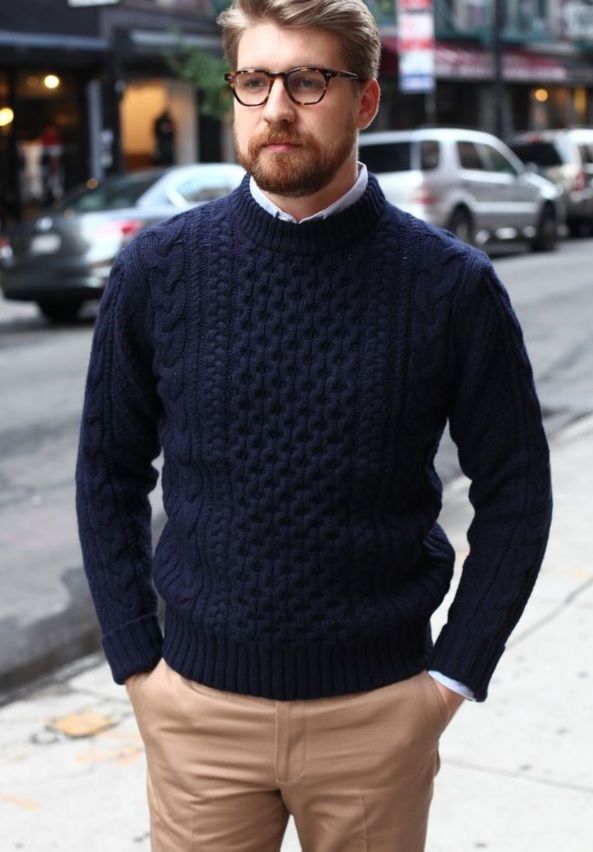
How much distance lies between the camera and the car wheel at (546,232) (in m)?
20.8

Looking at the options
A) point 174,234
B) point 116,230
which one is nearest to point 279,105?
point 174,234

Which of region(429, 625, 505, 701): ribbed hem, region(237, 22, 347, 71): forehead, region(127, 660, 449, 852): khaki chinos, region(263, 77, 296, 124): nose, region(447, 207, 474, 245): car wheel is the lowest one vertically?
region(447, 207, 474, 245): car wheel

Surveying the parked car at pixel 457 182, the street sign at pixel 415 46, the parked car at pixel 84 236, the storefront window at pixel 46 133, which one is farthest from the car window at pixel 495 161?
the storefront window at pixel 46 133

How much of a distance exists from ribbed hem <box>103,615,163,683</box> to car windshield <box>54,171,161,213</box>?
11.9 metres

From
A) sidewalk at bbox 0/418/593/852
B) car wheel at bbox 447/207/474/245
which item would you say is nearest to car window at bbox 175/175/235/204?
car wheel at bbox 447/207/474/245

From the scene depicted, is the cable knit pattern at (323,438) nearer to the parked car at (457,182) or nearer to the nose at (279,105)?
the nose at (279,105)

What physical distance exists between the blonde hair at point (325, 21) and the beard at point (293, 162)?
0.35ft

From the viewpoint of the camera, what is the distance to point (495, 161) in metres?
19.4

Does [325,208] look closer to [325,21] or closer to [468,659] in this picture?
[325,21]

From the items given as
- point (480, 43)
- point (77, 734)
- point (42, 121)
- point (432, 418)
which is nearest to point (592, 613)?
point (77, 734)

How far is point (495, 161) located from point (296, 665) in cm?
1808

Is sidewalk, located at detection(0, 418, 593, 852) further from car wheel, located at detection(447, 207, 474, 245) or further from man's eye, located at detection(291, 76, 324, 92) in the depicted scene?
car wheel, located at detection(447, 207, 474, 245)

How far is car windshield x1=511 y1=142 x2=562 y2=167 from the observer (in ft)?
78.2

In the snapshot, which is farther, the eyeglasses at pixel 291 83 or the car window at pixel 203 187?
the car window at pixel 203 187
